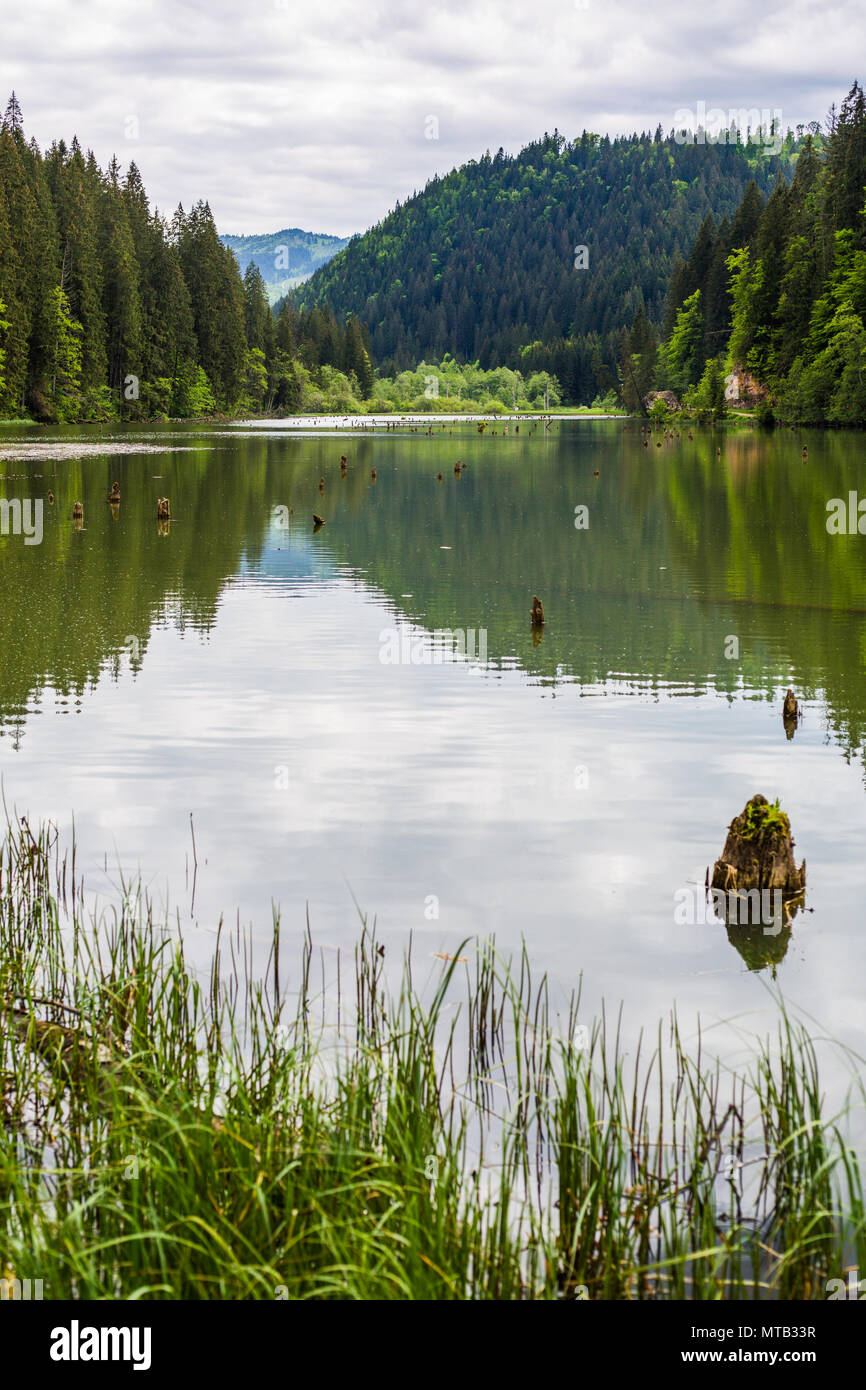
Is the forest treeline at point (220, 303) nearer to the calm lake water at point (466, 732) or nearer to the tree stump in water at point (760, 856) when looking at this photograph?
the calm lake water at point (466, 732)

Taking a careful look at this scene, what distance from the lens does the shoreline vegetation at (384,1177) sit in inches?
168

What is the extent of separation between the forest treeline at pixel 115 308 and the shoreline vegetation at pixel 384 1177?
87519mm

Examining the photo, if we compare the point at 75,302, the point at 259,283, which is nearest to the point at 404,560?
the point at 75,302

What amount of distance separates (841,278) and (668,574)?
71364mm

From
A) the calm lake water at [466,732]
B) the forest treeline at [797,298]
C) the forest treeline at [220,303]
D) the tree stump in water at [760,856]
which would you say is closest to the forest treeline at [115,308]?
the forest treeline at [220,303]

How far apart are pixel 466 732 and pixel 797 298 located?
87642mm

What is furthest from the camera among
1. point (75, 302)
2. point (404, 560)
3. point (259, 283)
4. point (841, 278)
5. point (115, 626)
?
point (259, 283)

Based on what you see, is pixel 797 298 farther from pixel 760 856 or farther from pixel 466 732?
pixel 760 856

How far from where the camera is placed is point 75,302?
10725 centimetres

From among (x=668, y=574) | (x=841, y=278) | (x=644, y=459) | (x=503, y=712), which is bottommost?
(x=503, y=712)

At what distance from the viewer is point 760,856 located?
895 centimetres

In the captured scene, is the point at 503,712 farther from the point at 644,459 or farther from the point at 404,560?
the point at 644,459
